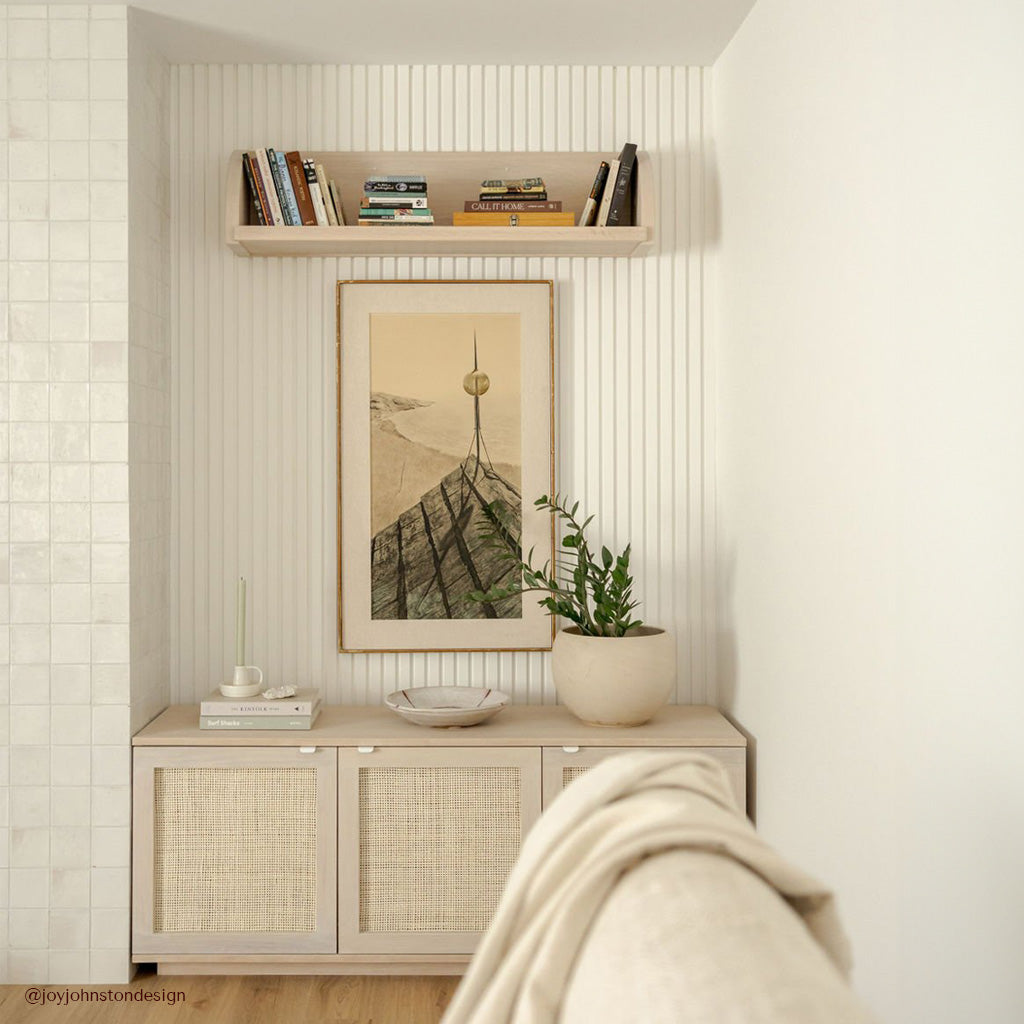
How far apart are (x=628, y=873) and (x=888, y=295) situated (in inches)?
53.5

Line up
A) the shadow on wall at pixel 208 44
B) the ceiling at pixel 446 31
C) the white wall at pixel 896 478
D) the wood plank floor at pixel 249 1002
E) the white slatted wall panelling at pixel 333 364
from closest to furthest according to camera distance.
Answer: the white wall at pixel 896 478 < the wood plank floor at pixel 249 1002 < the ceiling at pixel 446 31 < the shadow on wall at pixel 208 44 < the white slatted wall panelling at pixel 333 364

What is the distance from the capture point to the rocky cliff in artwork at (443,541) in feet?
10.5

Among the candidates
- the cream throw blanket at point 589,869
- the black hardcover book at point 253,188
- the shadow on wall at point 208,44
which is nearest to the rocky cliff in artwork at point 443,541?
the black hardcover book at point 253,188

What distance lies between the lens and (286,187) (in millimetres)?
3010

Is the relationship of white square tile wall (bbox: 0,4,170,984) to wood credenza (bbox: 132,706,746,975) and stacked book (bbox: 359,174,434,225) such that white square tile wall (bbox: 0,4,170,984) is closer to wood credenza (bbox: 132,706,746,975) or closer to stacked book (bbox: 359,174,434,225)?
wood credenza (bbox: 132,706,746,975)

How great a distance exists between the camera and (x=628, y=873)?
786mm

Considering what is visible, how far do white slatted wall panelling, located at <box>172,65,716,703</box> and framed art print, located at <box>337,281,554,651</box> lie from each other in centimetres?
7

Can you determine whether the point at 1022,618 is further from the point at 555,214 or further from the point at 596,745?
the point at 555,214

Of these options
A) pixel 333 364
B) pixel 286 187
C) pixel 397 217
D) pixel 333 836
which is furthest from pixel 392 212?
pixel 333 836

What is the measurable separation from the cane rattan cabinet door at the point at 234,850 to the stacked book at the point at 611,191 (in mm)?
1703

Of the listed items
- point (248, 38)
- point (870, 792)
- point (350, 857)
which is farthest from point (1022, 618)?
point (248, 38)

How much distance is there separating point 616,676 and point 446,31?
1.87m

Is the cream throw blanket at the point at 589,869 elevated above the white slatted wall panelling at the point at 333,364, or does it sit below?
A: below

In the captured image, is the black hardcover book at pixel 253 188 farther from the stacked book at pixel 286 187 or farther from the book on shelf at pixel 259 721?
the book on shelf at pixel 259 721
